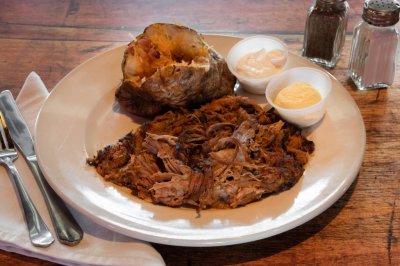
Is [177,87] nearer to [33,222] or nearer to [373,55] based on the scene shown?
[33,222]

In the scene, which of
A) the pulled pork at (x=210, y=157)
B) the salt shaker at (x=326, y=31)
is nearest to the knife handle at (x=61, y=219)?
the pulled pork at (x=210, y=157)

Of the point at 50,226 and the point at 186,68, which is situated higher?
the point at 186,68

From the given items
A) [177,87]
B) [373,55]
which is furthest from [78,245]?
[373,55]

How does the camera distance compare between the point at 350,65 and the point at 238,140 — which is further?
the point at 350,65

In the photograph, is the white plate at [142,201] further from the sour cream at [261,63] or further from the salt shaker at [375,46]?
the salt shaker at [375,46]

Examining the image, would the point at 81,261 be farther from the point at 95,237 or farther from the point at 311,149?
the point at 311,149

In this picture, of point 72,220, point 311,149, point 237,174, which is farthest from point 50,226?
point 311,149
